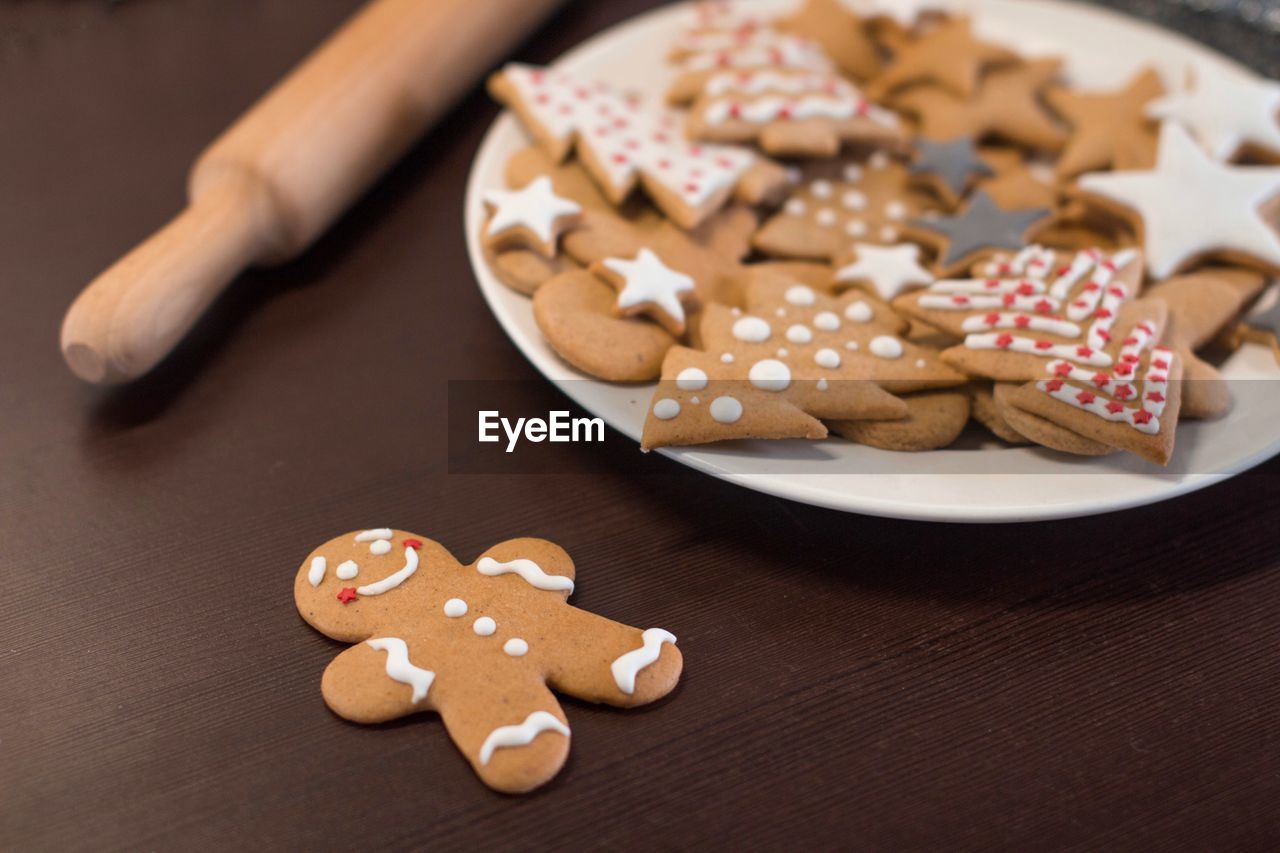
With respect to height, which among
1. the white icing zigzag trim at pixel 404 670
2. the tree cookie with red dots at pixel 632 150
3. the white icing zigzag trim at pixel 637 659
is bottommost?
the white icing zigzag trim at pixel 404 670

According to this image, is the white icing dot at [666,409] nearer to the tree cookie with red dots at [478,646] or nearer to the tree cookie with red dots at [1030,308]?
the tree cookie with red dots at [478,646]

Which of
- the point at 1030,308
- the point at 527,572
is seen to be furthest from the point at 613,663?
the point at 1030,308

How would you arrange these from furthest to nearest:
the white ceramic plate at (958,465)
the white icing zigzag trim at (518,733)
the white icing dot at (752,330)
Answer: the white icing dot at (752,330)
the white ceramic plate at (958,465)
the white icing zigzag trim at (518,733)

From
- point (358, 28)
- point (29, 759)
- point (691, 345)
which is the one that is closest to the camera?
point (29, 759)

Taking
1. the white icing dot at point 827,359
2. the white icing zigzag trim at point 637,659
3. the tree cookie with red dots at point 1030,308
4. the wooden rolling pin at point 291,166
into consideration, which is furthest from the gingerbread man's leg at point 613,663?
the wooden rolling pin at point 291,166

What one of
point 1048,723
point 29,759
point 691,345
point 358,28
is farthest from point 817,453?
point 358,28

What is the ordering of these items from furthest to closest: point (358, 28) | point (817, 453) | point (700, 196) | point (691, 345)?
1. point (358, 28)
2. point (700, 196)
3. point (691, 345)
4. point (817, 453)

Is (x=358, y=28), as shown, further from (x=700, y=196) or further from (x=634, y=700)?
(x=634, y=700)
